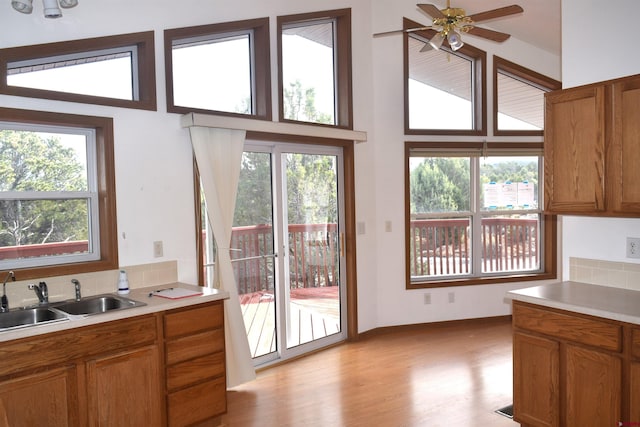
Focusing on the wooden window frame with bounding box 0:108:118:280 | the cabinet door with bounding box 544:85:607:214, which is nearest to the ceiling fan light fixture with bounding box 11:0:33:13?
the wooden window frame with bounding box 0:108:118:280

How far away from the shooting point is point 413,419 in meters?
3.40

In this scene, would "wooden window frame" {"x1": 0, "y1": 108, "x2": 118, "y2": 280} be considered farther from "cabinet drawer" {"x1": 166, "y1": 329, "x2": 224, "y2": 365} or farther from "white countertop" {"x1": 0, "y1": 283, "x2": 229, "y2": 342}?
"cabinet drawer" {"x1": 166, "y1": 329, "x2": 224, "y2": 365}

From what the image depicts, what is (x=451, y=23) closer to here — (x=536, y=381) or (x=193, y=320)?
(x=536, y=381)

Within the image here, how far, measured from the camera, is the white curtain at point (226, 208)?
3795 millimetres

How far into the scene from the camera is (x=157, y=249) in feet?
11.9

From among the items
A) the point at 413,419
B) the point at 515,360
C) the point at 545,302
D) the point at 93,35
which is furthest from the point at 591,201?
the point at 93,35

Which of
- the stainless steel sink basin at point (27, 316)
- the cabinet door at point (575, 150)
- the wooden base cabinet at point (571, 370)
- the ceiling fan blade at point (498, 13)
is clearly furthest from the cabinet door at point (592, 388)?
the stainless steel sink basin at point (27, 316)

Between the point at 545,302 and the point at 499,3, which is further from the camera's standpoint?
the point at 499,3

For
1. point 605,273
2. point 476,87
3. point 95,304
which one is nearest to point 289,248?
point 95,304

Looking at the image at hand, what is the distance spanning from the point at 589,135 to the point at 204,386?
2.87m

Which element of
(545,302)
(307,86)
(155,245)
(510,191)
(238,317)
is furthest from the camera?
(510,191)

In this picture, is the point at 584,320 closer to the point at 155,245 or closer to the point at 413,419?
the point at 413,419

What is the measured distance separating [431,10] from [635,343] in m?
2.38

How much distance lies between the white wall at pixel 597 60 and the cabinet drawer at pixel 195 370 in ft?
8.11
